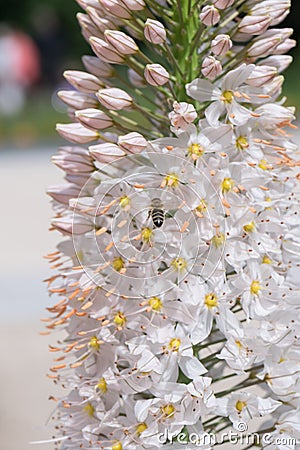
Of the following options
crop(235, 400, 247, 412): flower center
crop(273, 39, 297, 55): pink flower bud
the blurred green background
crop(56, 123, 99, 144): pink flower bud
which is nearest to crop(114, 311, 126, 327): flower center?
crop(235, 400, 247, 412): flower center

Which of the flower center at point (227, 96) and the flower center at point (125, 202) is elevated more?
the flower center at point (227, 96)

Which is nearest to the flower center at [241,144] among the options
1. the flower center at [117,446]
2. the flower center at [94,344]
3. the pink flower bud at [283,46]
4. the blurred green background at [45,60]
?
the pink flower bud at [283,46]

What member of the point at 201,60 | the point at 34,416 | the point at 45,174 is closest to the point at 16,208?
the point at 45,174

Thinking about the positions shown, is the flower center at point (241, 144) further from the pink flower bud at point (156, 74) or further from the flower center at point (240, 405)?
the flower center at point (240, 405)

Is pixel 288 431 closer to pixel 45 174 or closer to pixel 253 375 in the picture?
pixel 253 375

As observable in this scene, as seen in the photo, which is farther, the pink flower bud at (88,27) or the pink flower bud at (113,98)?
→ the pink flower bud at (88,27)
